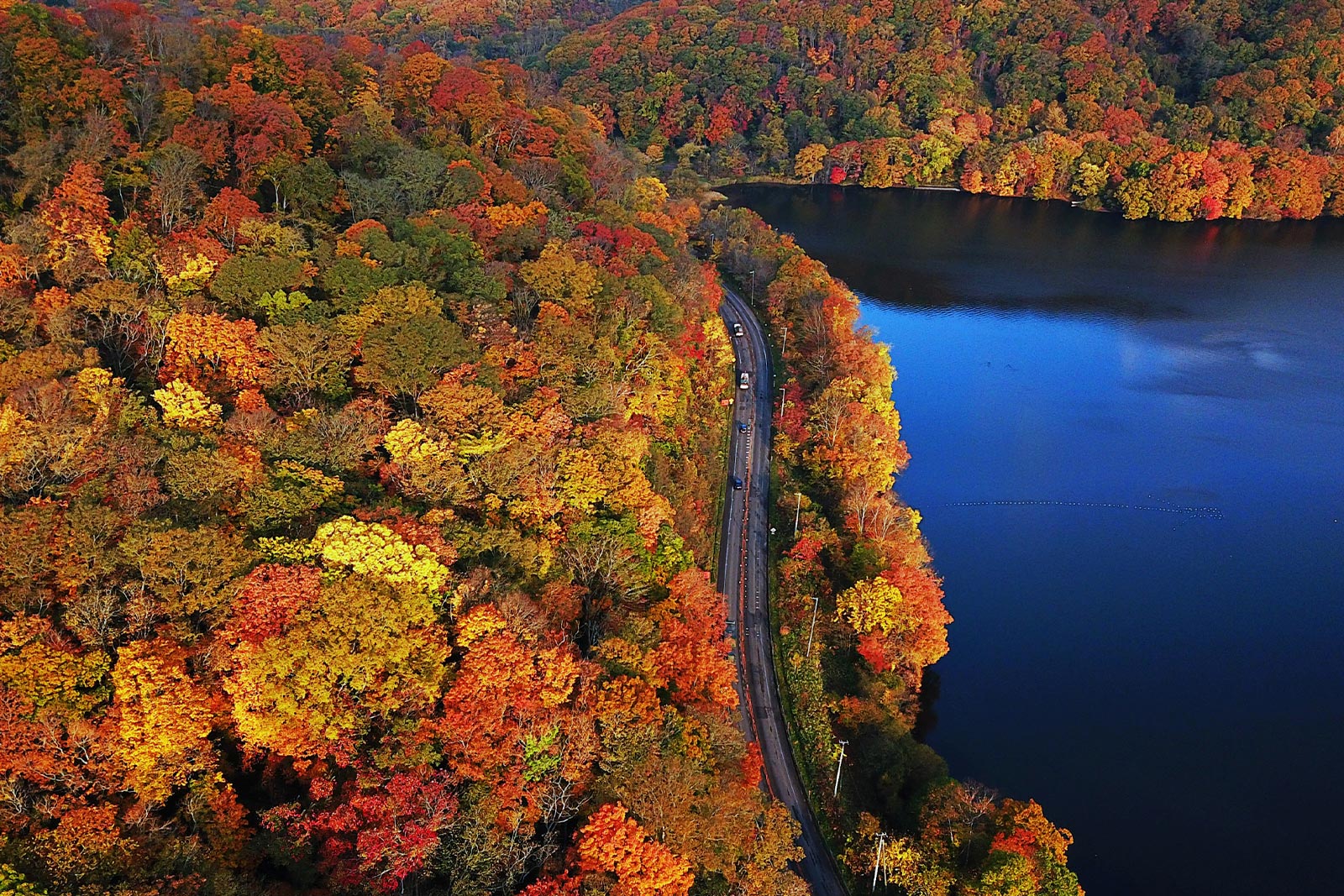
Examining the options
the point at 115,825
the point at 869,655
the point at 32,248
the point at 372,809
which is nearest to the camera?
the point at 115,825

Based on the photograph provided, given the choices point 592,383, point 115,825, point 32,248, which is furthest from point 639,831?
point 32,248

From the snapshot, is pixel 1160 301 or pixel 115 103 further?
pixel 1160 301

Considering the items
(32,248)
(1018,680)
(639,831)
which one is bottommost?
(1018,680)

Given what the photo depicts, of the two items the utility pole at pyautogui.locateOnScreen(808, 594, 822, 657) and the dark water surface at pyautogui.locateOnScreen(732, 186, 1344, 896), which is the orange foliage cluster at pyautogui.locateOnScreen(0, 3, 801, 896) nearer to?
the utility pole at pyautogui.locateOnScreen(808, 594, 822, 657)

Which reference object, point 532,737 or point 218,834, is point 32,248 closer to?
point 218,834

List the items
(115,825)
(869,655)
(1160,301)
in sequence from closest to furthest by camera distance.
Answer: (115,825) → (869,655) → (1160,301)

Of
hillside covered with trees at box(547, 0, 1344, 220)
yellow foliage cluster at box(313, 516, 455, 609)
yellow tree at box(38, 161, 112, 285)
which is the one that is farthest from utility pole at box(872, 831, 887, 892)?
hillside covered with trees at box(547, 0, 1344, 220)

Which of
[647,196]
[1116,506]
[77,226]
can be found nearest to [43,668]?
[77,226]
